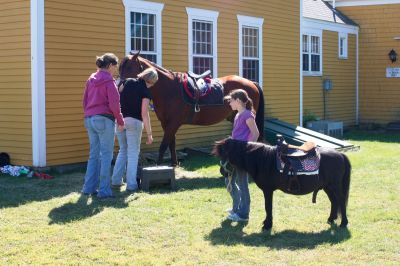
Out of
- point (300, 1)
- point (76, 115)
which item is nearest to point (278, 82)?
point (300, 1)

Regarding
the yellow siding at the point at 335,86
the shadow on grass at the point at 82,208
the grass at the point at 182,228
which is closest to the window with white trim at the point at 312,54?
the yellow siding at the point at 335,86

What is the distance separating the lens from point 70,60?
11.6 metres

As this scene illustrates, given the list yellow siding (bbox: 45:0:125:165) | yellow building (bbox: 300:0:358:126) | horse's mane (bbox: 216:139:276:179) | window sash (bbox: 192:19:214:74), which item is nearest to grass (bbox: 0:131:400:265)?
horse's mane (bbox: 216:139:276:179)

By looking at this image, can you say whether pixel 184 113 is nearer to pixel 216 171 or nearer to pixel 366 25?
pixel 216 171

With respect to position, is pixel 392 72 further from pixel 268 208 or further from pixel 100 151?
pixel 268 208

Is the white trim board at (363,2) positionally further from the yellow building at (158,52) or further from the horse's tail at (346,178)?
the horse's tail at (346,178)

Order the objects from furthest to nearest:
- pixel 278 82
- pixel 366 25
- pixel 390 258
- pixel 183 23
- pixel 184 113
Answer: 1. pixel 366 25
2. pixel 278 82
3. pixel 183 23
4. pixel 184 113
5. pixel 390 258

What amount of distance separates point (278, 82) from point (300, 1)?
308cm

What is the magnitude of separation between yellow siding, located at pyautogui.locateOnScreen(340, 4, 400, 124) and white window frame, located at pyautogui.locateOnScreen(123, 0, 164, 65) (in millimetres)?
13145

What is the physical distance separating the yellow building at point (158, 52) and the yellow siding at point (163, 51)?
0.02 m

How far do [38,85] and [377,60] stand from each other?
55.2ft

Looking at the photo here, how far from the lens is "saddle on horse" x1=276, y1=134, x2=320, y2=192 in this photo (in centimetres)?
689

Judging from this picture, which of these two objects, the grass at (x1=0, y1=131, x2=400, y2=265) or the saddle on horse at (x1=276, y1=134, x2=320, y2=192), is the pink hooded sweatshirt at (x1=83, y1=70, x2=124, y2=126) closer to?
the grass at (x1=0, y1=131, x2=400, y2=265)

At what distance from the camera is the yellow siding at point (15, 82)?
1114 cm
